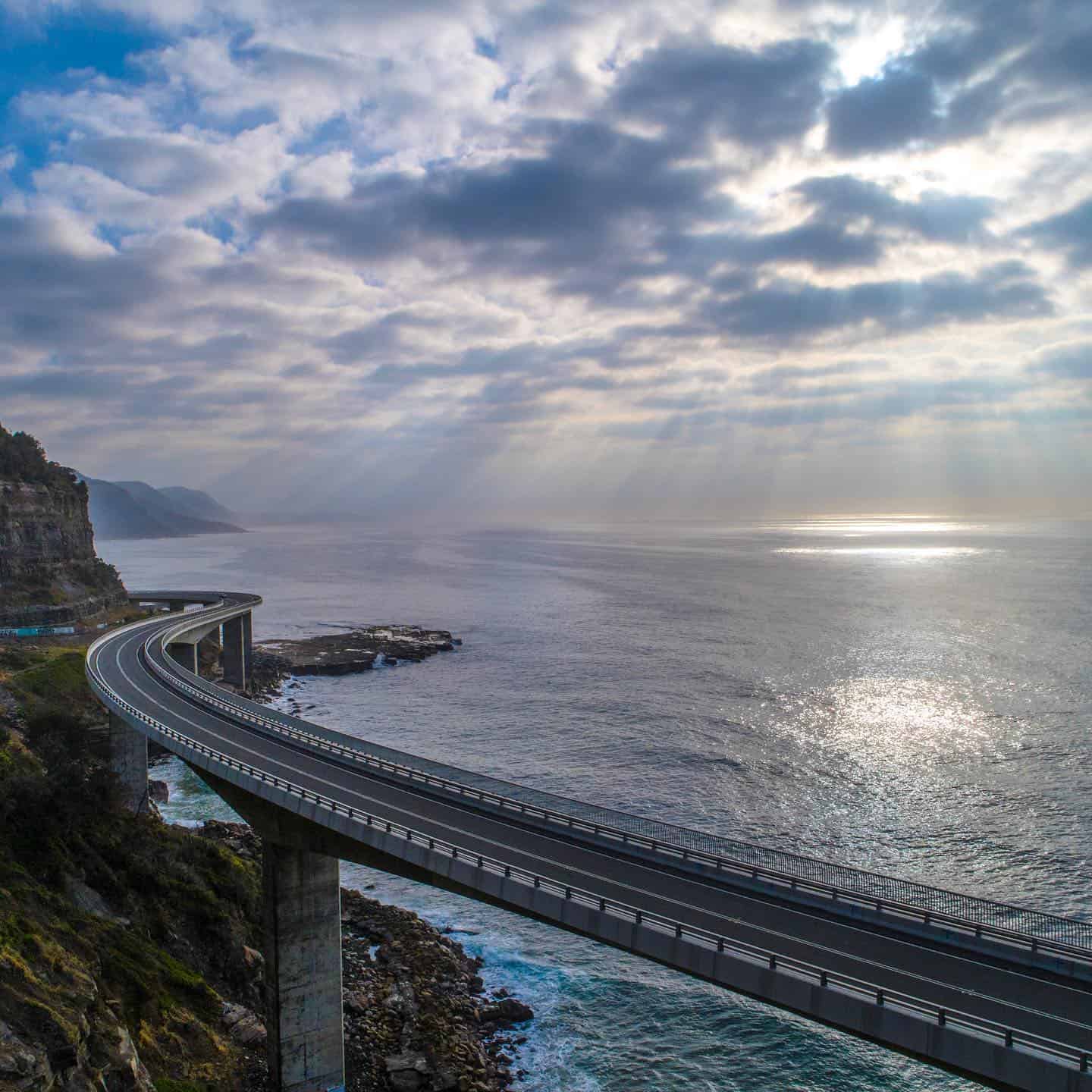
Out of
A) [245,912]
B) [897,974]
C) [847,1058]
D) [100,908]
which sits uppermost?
[897,974]

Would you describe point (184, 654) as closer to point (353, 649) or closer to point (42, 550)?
point (42, 550)

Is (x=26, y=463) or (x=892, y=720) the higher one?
(x=26, y=463)

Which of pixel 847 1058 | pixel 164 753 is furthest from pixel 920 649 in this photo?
pixel 164 753

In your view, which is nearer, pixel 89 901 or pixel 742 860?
pixel 742 860

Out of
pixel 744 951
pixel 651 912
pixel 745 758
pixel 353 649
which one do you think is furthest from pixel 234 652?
pixel 744 951

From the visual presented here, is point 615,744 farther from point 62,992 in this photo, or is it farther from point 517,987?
point 62,992

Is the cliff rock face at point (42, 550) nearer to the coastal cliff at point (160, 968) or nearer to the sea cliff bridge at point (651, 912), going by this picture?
the coastal cliff at point (160, 968)

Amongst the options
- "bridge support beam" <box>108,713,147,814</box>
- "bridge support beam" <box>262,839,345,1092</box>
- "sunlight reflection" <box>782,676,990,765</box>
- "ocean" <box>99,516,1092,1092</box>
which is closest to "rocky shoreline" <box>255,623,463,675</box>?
"ocean" <box>99,516,1092,1092</box>

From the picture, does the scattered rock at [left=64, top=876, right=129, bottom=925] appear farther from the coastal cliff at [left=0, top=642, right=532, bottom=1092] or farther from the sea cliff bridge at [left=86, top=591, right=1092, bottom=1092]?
the sea cliff bridge at [left=86, top=591, right=1092, bottom=1092]
